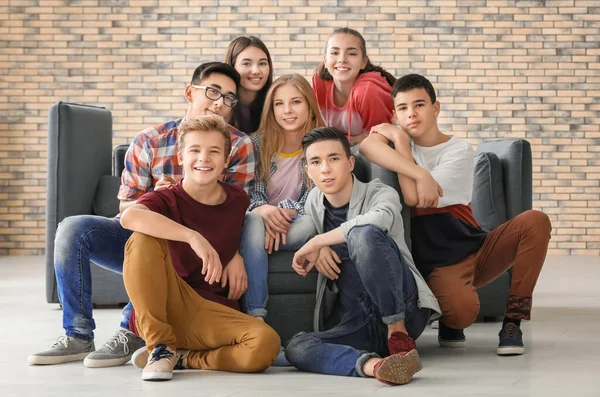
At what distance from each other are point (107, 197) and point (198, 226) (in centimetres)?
197

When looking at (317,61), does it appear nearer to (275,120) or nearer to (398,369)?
(275,120)

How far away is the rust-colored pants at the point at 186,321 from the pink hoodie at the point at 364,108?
136 cm

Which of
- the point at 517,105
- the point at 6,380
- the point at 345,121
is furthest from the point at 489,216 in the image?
the point at 517,105

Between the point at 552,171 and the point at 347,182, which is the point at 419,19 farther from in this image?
the point at 347,182

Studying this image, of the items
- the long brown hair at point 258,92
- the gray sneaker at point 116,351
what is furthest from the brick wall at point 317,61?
the gray sneaker at point 116,351

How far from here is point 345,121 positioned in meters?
4.23

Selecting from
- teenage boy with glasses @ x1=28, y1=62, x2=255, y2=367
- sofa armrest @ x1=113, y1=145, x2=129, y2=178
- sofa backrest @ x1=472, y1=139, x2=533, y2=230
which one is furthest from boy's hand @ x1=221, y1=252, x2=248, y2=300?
sofa armrest @ x1=113, y1=145, x2=129, y2=178

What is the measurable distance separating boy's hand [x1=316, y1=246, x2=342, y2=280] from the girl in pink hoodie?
0.95 m

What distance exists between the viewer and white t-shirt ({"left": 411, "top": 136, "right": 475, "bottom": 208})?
11.5 feet

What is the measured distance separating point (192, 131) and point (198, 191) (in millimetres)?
206

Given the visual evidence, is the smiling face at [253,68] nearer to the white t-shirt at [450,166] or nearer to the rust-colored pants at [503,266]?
the white t-shirt at [450,166]

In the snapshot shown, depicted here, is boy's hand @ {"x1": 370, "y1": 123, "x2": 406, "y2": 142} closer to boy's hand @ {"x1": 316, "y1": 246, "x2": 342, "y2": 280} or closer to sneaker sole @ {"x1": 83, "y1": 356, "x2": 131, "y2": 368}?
Result: boy's hand @ {"x1": 316, "y1": 246, "x2": 342, "y2": 280}

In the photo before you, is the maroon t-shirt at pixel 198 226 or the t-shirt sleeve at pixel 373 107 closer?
the maroon t-shirt at pixel 198 226

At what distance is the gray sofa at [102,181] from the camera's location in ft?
15.3
